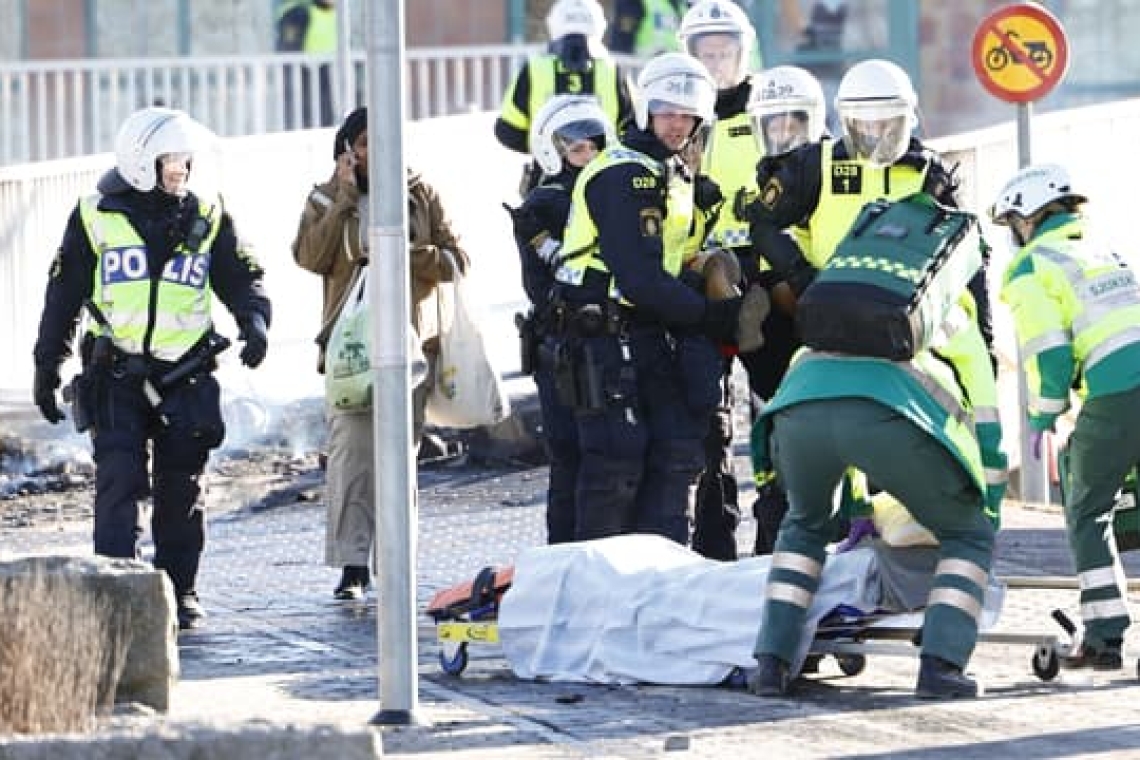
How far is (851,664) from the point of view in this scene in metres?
10.8

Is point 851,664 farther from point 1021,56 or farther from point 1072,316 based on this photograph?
point 1021,56

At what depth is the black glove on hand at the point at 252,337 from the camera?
1223cm

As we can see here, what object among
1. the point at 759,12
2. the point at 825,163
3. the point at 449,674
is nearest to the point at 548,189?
the point at 825,163

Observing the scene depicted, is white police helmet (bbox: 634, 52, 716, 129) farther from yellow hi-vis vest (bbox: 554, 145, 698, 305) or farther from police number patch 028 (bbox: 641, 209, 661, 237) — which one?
police number patch 028 (bbox: 641, 209, 661, 237)

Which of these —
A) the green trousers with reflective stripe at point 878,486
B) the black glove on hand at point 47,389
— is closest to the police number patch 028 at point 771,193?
the green trousers with reflective stripe at point 878,486

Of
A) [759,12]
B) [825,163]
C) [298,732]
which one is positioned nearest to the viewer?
[298,732]

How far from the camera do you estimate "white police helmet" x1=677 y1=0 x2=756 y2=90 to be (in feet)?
43.8

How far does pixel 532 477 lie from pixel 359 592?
3660 millimetres

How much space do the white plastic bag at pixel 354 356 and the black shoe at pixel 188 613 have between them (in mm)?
954

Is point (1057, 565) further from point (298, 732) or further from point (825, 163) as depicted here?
point (298, 732)

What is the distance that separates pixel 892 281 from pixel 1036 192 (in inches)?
40.3

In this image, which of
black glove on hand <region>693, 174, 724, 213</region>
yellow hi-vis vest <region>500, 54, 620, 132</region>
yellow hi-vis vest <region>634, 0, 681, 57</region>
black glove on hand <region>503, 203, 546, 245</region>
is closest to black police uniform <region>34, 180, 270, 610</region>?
black glove on hand <region>503, 203, 546, 245</region>

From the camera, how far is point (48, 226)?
1884 cm

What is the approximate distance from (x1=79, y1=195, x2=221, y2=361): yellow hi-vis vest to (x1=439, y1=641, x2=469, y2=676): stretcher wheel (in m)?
1.83
